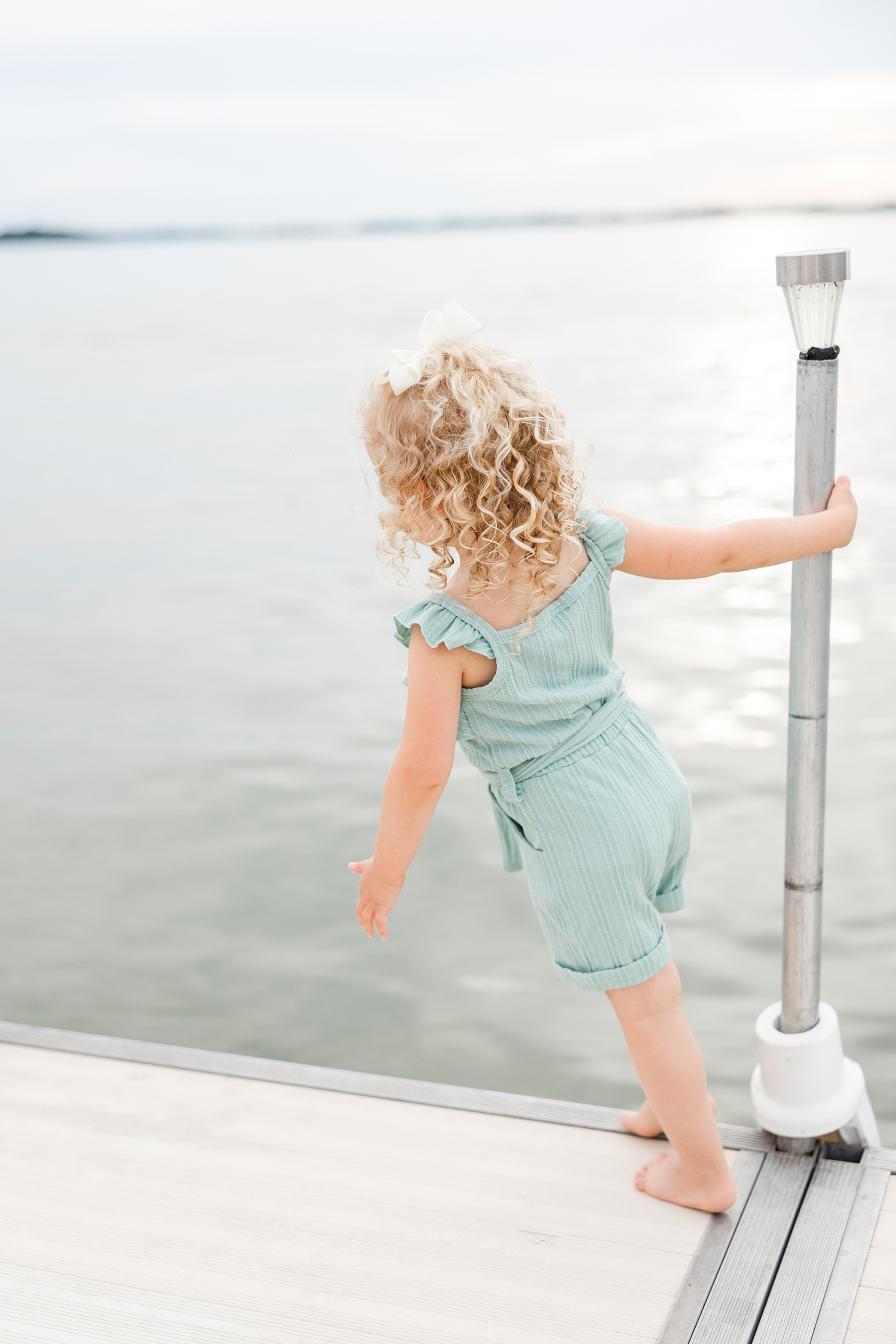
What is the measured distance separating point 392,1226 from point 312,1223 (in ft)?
0.28

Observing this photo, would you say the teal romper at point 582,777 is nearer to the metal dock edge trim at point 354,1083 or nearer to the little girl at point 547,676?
the little girl at point 547,676

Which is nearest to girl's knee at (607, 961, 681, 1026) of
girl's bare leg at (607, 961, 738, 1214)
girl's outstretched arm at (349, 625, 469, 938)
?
girl's bare leg at (607, 961, 738, 1214)

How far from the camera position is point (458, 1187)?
1371 millimetres

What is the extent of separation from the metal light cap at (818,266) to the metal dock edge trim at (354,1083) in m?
0.91

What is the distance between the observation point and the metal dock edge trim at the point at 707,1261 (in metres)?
1.15

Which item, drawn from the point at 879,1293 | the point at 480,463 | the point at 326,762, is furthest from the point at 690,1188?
the point at 326,762

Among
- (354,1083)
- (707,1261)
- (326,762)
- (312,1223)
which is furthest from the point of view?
(326,762)

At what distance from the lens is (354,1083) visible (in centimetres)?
157

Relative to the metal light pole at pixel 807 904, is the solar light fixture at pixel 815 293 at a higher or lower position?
higher

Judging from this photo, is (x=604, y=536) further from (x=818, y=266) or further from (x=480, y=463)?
(x=818, y=266)

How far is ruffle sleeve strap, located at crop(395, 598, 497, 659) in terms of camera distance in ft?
3.80

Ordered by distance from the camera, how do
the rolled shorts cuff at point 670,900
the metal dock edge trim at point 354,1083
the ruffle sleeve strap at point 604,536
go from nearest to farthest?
the ruffle sleeve strap at point 604,536 → the rolled shorts cuff at point 670,900 → the metal dock edge trim at point 354,1083

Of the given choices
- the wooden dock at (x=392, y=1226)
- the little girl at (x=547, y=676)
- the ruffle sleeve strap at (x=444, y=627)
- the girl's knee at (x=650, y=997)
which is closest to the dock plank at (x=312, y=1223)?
the wooden dock at (x=392, y=1226)

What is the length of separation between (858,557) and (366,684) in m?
2.21
